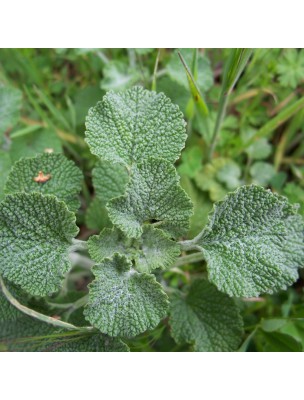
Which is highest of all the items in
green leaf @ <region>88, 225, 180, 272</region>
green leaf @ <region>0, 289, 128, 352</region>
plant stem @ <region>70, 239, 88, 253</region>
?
green leaf @ <region>88, 225, 180, 272</region>

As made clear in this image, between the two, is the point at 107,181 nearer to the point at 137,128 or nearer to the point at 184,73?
the point at 137,128

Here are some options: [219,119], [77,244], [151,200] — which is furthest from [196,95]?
[77,244]

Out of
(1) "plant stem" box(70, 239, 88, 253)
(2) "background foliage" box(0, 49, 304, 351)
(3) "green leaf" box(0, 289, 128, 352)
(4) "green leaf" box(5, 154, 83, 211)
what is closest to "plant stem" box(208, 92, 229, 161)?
(2) "background foliage" box(0, 49, 304, 351)

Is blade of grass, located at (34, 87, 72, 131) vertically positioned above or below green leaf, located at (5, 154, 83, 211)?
above

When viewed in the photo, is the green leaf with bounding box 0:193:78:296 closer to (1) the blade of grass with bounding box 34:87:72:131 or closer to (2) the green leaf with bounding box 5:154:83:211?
(2) the green leaf with bounding box 5:154:83:211

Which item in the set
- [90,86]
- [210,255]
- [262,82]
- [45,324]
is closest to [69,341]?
[45,324]

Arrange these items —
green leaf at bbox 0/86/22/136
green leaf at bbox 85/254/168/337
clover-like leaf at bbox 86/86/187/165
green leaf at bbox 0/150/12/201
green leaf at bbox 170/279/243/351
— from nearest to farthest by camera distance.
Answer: green leaf at bbox 85/254/168/337
clover-like leaf at bbox 86/86/187/165
green leaf at bbox 170/279/243/351
green leaf at bbox 0/150/12/201
green leaf at bbox 0/86/22/136
